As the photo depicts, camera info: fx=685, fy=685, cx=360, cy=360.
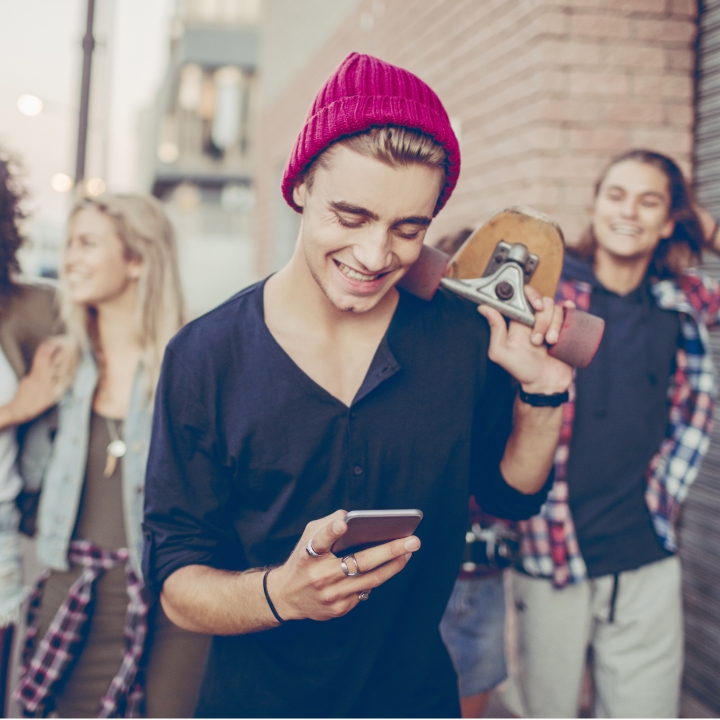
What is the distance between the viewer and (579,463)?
2.44 meters

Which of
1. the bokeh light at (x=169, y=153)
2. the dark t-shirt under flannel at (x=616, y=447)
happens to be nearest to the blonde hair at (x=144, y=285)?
the dark t-shirt under flannel at (x=616, y=447)

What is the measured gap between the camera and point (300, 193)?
5.10 ft

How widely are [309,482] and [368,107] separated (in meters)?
0.78

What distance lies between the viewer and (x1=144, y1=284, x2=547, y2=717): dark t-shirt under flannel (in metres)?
1.48

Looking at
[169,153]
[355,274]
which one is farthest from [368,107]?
[169,153]

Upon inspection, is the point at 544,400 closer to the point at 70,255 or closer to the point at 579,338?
the point at 579,338

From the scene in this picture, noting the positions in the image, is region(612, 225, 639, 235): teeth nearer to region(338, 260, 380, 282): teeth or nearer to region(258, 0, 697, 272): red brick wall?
region(258, 0, 697, 272): red brick wall

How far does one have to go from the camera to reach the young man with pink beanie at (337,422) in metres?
1.40

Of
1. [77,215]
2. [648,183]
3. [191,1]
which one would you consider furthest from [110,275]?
[191,1]

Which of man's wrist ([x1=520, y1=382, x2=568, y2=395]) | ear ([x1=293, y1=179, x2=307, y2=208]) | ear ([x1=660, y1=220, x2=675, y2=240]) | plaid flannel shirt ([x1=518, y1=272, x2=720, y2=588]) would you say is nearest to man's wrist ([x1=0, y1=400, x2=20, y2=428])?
ear ([x1=293, y1=179, x2=307, y2=208])

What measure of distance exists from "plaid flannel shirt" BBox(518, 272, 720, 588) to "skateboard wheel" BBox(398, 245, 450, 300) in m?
1.03

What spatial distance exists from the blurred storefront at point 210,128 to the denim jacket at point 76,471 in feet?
57.4

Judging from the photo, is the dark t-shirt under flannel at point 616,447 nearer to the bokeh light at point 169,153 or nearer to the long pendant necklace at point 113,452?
the long pendant necklace at point 113,452

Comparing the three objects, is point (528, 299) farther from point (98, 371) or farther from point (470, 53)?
point (470, 53)
